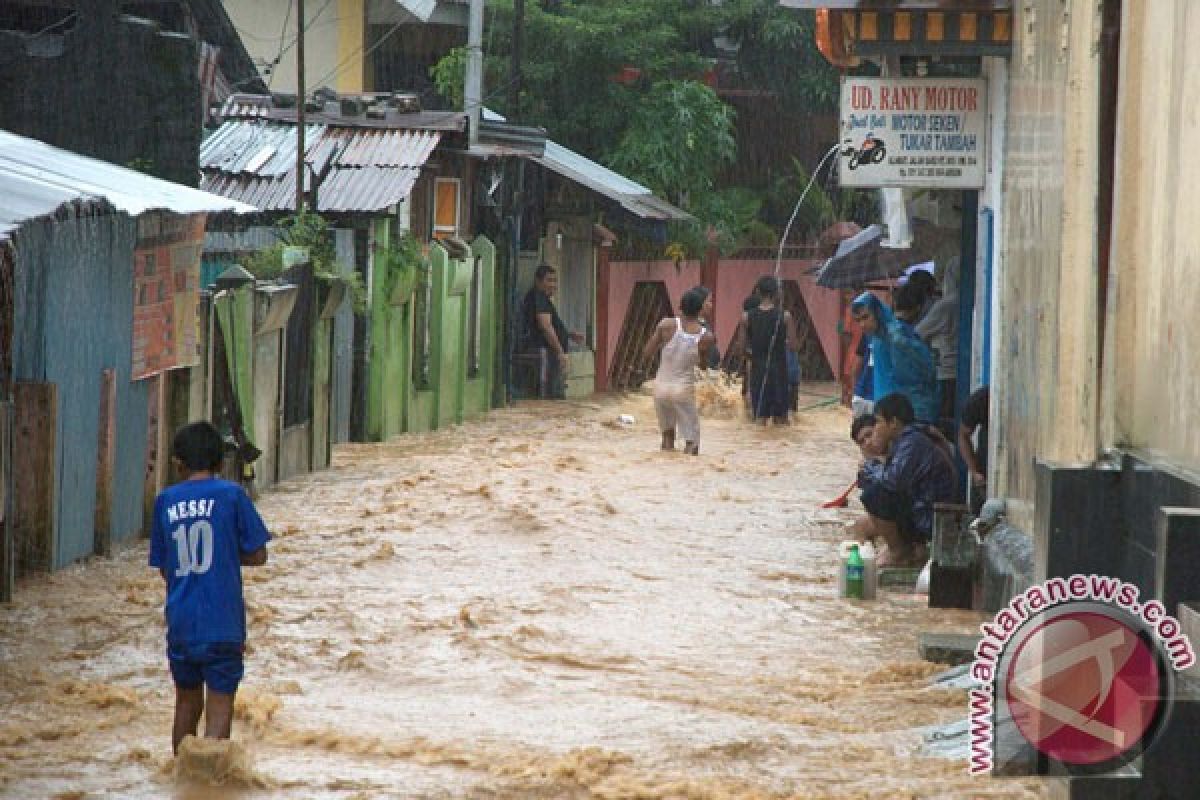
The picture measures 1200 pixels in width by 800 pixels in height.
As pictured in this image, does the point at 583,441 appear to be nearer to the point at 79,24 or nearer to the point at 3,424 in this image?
the point at 79,24

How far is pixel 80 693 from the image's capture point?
9414 mm

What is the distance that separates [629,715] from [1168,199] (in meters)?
3.24

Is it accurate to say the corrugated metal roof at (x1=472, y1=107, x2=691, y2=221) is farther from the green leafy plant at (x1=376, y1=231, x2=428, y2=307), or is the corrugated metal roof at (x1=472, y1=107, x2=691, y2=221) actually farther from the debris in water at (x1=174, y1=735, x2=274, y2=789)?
the debris in water at (x1=174, y1=735, x2=274, y2=789)

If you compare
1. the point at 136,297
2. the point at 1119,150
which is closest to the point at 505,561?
the point at 136,297

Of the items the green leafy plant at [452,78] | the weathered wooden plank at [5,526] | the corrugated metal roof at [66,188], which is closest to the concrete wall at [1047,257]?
the corrugated metal roof at [66,188]

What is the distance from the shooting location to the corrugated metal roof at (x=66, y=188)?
33.8 ft

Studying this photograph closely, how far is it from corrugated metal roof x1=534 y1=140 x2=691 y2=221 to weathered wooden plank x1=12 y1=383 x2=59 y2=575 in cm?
1469

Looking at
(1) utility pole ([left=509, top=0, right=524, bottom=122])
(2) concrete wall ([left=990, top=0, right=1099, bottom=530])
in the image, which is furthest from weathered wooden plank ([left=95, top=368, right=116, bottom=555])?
(1) utility pole ([left=509, top=0, right=524, bottom=122])

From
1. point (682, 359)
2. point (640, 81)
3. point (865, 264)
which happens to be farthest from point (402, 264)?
point (640, 81)

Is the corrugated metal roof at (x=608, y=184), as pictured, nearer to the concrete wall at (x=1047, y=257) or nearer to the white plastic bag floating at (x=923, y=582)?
the concrete wall at (x=1047, y=257)

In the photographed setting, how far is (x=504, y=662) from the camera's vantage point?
10570 mm

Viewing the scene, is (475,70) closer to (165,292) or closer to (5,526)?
(165,292)

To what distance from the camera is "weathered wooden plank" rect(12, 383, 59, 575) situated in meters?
11.7

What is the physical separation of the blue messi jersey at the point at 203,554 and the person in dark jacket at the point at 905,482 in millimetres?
5990
